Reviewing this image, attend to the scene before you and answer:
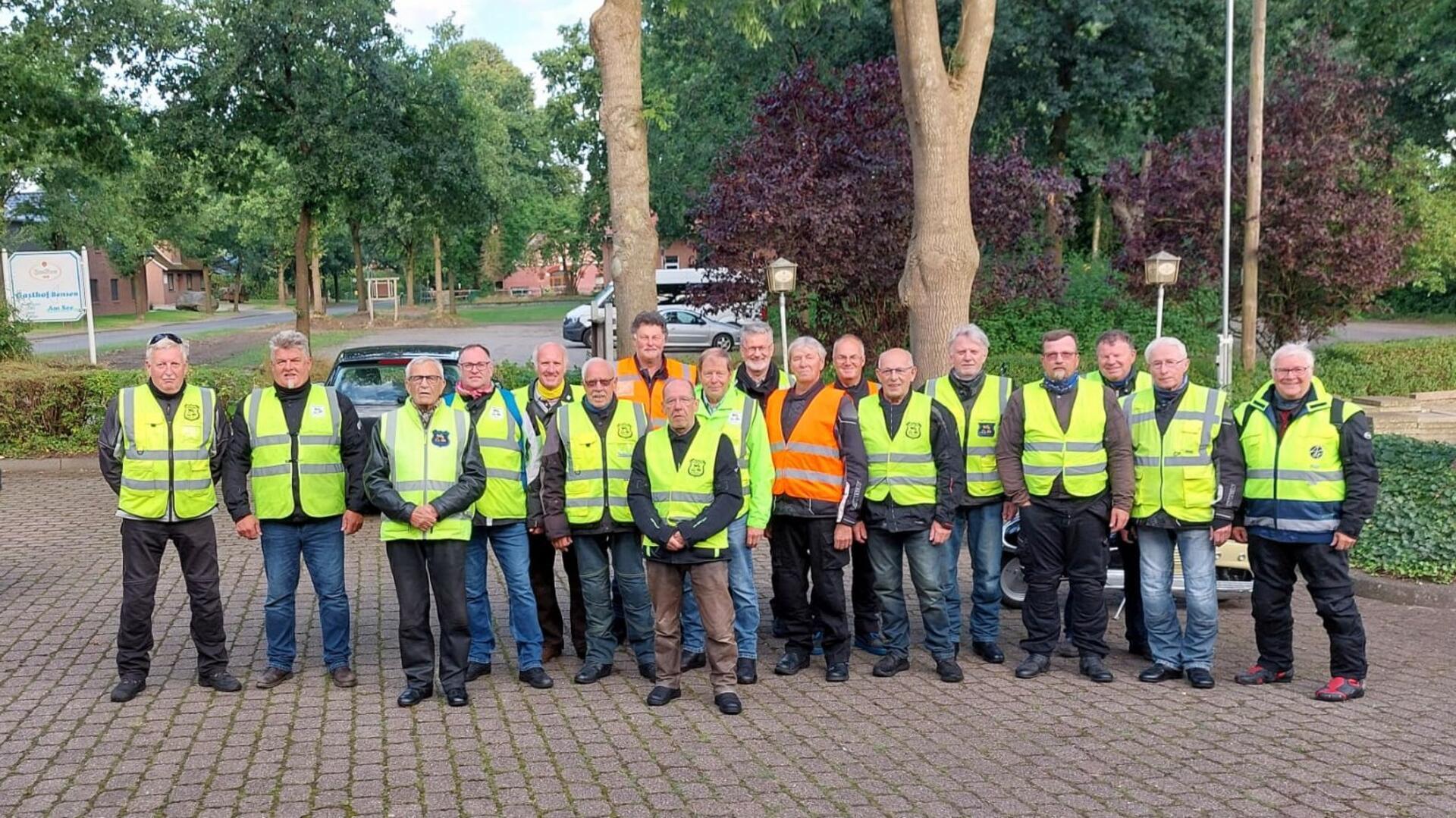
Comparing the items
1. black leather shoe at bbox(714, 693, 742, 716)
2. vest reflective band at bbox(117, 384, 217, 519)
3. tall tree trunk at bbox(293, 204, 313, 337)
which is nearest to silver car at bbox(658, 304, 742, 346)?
tall tree trunk at bbox(293, 204, 313, 337)

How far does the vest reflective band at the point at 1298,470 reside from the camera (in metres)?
6.18

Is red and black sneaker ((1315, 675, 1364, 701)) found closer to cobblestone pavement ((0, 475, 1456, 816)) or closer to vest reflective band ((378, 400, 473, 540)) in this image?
cobblestone pavement ((0, 475, 1456, 816))

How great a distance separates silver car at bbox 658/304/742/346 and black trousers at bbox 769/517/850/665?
25647mm

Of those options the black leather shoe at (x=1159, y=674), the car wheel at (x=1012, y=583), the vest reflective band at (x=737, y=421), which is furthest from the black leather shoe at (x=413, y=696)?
the car wheel at (x=1012, y=583)

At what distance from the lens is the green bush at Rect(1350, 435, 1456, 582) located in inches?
338

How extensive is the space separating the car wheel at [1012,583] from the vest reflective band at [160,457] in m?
5.12

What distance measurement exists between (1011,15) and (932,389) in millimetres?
20849

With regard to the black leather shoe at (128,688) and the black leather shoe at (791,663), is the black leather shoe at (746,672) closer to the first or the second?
the black leather shoe at (791,663)

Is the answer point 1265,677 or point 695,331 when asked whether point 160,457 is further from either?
point 695,331

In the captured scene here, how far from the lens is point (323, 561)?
651 cm

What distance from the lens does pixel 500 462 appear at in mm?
6406

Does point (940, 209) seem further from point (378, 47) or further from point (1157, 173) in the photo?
point (378, 47)

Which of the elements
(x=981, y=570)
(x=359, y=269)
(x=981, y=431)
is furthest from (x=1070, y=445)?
(x=359, y=269)

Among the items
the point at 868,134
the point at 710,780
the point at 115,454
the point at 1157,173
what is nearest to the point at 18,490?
the point at 115,454
